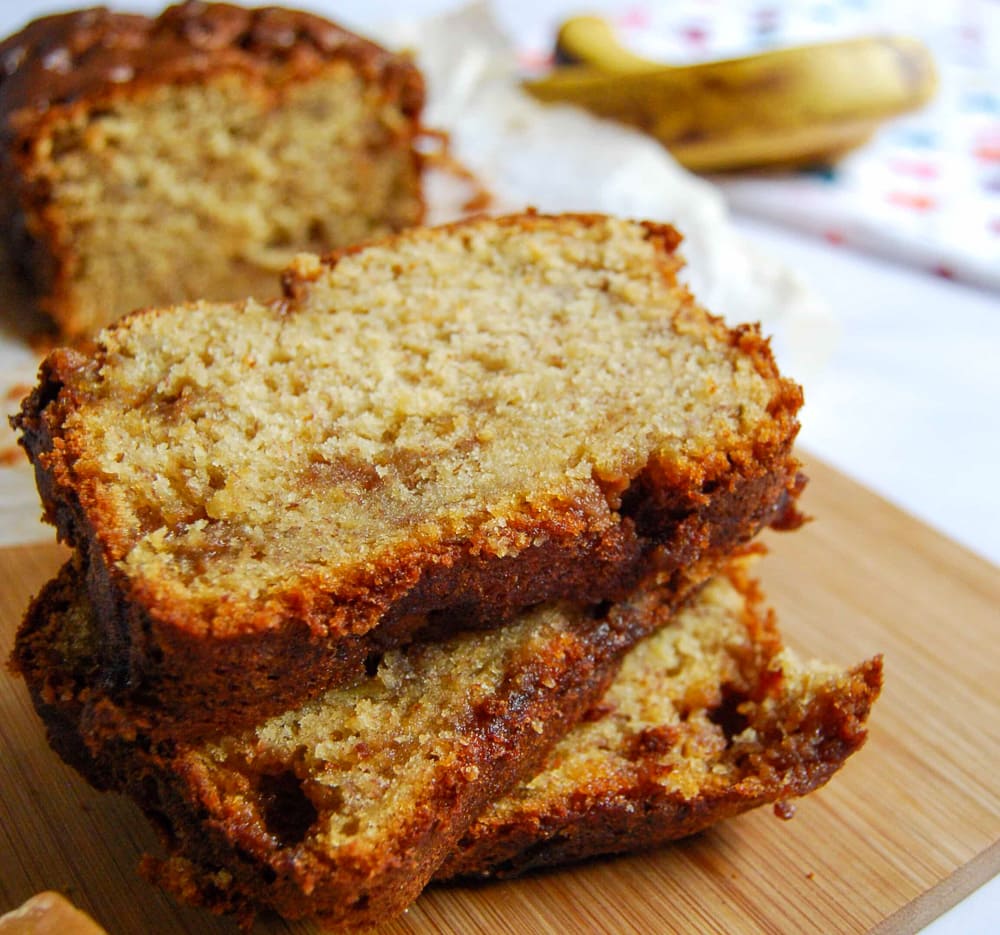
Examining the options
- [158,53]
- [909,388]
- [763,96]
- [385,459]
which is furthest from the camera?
[763,96]

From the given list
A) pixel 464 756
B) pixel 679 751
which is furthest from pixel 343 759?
pixel 679 751

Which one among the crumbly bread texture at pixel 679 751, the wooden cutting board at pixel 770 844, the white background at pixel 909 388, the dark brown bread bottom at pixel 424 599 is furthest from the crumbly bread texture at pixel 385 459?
the white background at pixel 909 388

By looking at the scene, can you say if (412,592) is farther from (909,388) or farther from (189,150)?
(909,388)

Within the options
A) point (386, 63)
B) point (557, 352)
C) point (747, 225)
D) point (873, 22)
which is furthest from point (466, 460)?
point (873, 22)

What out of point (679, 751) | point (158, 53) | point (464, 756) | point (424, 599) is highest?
point (158, 53)

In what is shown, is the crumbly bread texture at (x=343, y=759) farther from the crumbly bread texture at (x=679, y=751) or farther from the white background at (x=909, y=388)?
the white background at (x=909, y=388)

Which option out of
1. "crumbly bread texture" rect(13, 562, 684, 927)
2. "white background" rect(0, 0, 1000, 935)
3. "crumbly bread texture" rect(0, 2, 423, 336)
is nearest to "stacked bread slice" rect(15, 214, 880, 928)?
"crumbly bread texture" rect(13, 562, 684, 927)

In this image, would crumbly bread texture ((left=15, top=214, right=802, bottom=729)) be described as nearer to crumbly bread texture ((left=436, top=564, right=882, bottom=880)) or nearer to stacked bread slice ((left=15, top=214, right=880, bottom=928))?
stacked bread slice ((left=15, top=214, right=880, bottom=928))
